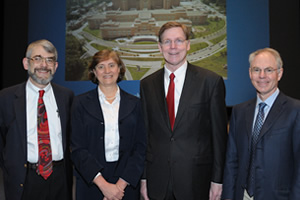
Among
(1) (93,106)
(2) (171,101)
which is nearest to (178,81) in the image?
(2) (171,101)

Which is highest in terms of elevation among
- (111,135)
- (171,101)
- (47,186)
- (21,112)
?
(171,101)

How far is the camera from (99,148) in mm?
2146

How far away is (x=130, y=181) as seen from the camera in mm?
2137

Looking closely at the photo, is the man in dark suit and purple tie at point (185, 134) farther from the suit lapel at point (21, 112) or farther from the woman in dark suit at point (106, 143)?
the suit lapel at point (21, 112)

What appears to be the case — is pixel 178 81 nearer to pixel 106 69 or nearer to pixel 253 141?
pixel 106 69

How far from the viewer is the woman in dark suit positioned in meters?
2.12

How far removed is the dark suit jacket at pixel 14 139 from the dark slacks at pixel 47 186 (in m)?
0.06

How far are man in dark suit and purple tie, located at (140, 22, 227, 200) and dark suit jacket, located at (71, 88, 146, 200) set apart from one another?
122 mm

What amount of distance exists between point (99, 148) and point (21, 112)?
0.74m

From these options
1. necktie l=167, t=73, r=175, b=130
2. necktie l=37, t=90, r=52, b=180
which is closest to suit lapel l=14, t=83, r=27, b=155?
necktie l=37, t=90, r=52, b=180

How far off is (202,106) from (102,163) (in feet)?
3.08

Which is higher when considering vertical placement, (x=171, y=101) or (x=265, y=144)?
(x=171, y=101)

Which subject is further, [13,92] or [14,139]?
[13,92]

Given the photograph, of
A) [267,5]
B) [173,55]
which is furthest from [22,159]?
[267,5]
